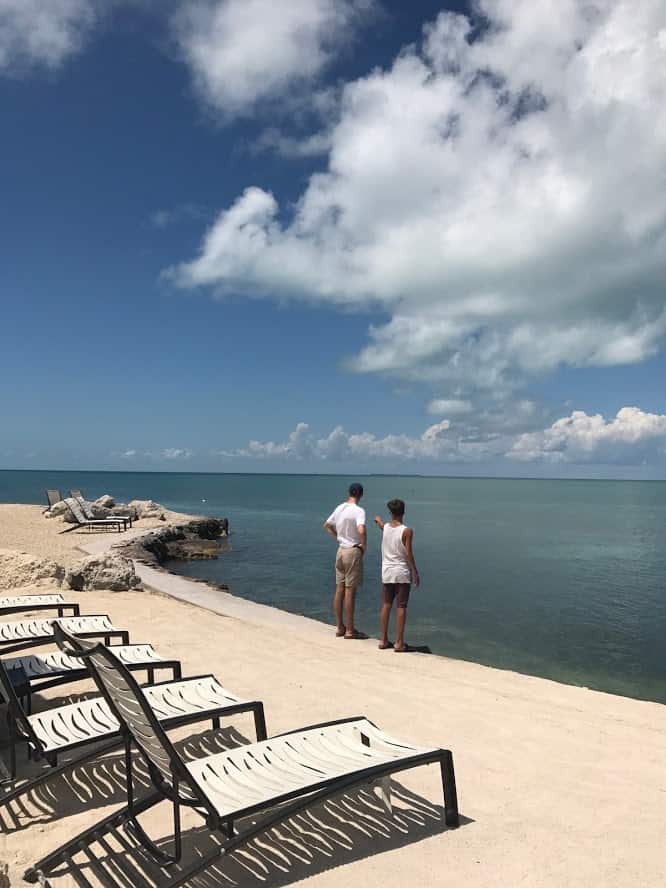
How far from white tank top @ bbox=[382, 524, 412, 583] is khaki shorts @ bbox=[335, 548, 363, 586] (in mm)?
476

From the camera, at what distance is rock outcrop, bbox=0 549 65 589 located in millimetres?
10766

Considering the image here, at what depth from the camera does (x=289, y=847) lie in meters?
3.41

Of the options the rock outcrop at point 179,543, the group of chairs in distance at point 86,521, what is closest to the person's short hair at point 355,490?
the rock outcrop at point 179,543

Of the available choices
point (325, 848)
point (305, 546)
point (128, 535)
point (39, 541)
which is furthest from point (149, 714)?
point (305, 546)

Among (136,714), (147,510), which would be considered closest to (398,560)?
(136,714)

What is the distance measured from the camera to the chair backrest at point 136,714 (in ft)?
9.30

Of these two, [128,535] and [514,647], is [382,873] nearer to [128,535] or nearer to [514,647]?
[514,647]

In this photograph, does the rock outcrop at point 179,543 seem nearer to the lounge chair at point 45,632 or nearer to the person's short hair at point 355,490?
the person's short hair at point 355,490

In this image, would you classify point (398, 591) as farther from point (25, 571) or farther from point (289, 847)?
point (25, 571)

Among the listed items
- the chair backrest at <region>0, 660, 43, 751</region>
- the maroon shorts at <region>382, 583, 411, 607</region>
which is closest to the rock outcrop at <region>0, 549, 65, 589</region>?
the maroon shorts at <region>382, 583, 411, 607</region>

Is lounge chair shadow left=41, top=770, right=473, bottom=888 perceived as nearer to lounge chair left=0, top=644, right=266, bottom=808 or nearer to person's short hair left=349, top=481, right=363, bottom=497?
lounge chair left=0, top=644, right=266, bottom=808

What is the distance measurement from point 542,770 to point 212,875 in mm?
2417

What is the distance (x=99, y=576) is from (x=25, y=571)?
132cm

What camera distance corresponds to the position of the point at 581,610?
51.8 feet
